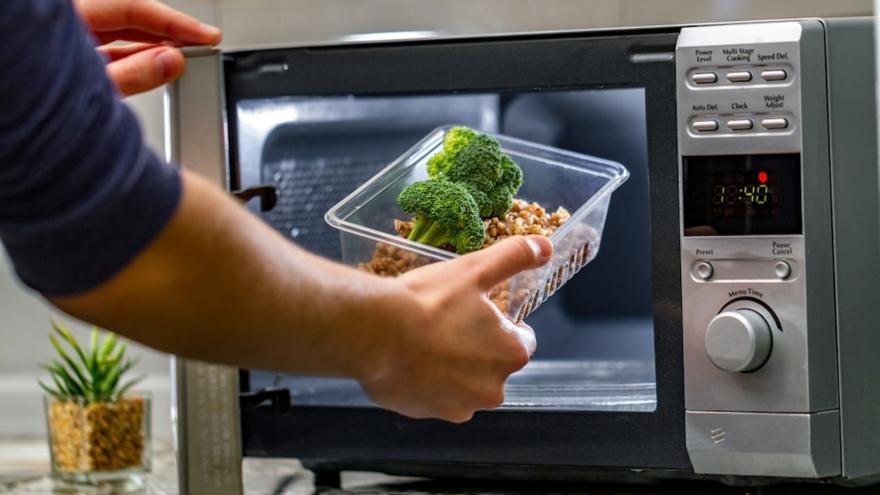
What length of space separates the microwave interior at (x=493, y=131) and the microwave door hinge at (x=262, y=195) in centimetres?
2

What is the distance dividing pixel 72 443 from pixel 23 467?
0.17m

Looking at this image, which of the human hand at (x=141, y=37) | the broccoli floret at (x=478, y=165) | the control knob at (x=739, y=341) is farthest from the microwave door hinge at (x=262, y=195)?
the control knob at (x=739, y=341)

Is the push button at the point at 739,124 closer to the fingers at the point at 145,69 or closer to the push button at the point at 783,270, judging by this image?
the push button at the point at 783,270

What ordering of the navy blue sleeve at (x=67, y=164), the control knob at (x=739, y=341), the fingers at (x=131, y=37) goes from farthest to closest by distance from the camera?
1. the fingers at (x=131, y=37)
2. the control knob at (x=739, y=341)
3. the navy blue sleeve at (x=67, y=164)

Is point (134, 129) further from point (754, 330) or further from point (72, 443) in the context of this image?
point (72, 443)

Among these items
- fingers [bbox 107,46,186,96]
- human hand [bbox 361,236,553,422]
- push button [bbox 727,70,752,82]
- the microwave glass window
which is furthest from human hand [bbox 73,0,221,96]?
push button [bbox 727,70,752,82]

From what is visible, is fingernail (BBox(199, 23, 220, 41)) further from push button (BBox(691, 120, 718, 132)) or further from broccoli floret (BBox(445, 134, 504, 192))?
push button (BBox(691, 120, 718, 132))

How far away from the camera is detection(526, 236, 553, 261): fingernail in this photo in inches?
35.4

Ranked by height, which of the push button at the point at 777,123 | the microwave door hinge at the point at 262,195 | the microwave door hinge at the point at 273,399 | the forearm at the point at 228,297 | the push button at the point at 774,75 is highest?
the push button at the point at 774,75

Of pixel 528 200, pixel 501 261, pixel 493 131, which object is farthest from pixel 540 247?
pixel 493 131

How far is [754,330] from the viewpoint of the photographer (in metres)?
1.02

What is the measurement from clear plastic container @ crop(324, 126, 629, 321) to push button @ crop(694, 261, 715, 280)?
0.29 feet

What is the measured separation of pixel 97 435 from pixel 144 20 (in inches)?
19.8

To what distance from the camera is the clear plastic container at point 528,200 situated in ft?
3.23
